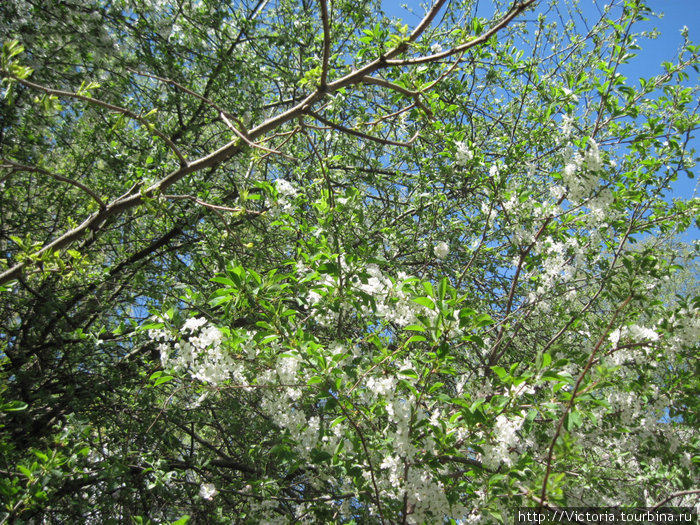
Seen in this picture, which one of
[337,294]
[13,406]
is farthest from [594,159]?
[13,406]

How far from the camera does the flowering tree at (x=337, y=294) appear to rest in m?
1.95

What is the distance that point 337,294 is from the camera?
7.06ft

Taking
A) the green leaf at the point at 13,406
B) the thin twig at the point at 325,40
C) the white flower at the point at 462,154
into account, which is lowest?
the green leaf at the point at 13,406

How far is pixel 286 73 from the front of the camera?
12.1ft

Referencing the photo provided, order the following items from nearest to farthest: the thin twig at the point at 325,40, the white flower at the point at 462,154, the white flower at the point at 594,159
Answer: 1. the thin twig at the point at 325,40
2. the white flower at the point at 594,159
3. the white flower at the point at 462,154

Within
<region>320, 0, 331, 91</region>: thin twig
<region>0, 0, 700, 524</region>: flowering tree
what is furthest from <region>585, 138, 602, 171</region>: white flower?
<region>320, 0, 331, 91</region>: thin twig

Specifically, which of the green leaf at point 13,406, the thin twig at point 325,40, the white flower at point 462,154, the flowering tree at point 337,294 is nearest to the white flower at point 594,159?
the flowering tree at point 337,294

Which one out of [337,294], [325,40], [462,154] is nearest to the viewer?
[325,40]

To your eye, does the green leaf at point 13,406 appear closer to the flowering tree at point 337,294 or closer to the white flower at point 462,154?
the flowering tree at point 337,294

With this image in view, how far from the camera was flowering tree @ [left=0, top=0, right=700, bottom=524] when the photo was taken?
76.7 inches

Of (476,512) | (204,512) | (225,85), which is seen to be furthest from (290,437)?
(225,85)

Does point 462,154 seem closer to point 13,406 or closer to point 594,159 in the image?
point 594,159

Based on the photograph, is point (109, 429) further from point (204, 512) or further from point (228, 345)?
point (228, 345)

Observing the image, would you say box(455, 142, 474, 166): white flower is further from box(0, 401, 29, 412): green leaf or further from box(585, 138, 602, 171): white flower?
box(0, 401, 29, 412): green leaf
